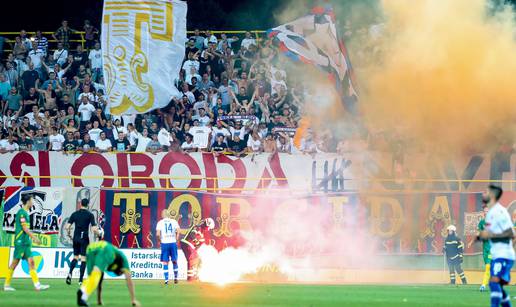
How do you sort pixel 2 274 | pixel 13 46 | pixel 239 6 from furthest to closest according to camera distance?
pixel 239 6 < pixel 13 46 < pixel 2 274

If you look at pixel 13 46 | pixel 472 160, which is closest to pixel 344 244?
pixel 472 160

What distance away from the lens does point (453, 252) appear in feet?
93.8

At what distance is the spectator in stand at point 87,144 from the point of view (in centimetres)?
3016

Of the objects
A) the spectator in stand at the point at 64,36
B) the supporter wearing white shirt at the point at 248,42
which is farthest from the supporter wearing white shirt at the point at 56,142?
the supporter wearing white shirt at the point at 248,42

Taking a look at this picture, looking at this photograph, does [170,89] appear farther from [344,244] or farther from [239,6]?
[239,6]

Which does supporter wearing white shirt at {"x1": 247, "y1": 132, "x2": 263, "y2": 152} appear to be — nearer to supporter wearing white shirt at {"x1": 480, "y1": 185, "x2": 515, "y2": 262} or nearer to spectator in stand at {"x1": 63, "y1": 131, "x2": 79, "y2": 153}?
spectator in stand at {"x1": 63, "y1": 131, "x2": 79, "y2": 153}

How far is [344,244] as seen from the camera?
97.3 ft

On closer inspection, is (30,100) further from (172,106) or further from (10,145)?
(172,106)

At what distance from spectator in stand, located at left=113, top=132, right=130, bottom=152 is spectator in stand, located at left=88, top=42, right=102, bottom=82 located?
3323 mm

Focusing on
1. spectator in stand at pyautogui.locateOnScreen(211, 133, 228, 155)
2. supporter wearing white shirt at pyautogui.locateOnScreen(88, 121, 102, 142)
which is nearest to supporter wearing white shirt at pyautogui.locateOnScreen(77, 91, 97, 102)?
supporter wearing white shirt at pyautogui.locateOnScreen(88, 121, 102, 142)

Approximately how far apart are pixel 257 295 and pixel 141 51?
10.8m

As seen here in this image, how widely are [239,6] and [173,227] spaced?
16619mm

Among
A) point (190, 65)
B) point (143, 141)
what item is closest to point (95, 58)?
point (190, 65)

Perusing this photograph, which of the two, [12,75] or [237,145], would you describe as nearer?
[237,145]
